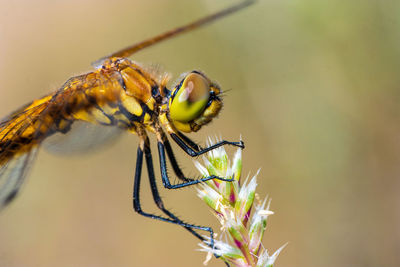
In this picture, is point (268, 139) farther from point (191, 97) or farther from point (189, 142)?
point (191, 97)

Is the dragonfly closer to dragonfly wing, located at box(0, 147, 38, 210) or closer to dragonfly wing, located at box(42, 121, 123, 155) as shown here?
dragonfly wing, located at box(42, 121, 123, 155)

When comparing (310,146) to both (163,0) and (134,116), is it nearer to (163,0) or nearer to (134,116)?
(134,116)

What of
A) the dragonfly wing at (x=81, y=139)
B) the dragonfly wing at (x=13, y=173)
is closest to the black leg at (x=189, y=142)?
the dragonfly wing at (x=81, y=139)

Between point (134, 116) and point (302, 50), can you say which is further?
point (302, 50)

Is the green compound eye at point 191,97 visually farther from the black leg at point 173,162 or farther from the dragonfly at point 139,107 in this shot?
the black leg at point 173,162

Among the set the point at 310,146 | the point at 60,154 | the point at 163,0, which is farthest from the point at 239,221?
the point at 163,0

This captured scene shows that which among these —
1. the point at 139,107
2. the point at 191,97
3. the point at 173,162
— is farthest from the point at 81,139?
the point at 191,97
